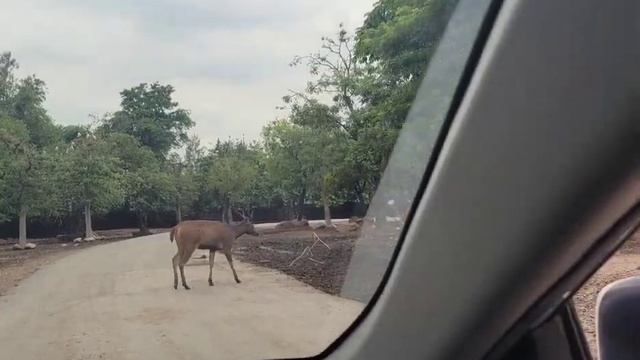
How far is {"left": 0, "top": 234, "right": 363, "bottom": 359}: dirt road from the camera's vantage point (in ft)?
9.19

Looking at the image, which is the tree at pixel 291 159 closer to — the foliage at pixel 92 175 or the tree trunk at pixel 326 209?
the tree trunk at pixel 326 209

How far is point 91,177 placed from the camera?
335cm

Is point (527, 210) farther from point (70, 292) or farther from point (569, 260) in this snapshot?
point (70, 292)

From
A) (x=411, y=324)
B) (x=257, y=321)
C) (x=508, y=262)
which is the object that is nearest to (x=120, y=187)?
(x=257, y=321)

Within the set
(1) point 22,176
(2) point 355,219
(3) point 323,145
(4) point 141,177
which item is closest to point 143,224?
(4) point 141,177

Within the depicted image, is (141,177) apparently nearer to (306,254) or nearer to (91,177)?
(91,177)

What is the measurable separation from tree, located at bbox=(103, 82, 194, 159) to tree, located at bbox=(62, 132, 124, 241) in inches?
7.0

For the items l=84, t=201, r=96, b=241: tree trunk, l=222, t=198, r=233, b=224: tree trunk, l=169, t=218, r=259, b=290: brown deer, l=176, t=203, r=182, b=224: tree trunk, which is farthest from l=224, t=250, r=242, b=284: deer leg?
l=84, t=201, r=96, b=241: tree trunk

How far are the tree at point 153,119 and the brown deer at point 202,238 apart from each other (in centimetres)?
42

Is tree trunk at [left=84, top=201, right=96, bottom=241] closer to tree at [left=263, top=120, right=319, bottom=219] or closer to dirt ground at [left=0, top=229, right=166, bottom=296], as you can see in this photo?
dirt ground at [left=0, top=229, right=166, bottom=296]

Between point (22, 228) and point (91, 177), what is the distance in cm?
37

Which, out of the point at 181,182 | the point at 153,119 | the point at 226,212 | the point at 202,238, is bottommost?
the point at 202,238

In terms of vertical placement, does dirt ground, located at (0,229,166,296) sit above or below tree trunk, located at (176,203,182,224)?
below

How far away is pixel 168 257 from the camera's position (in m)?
3.02
